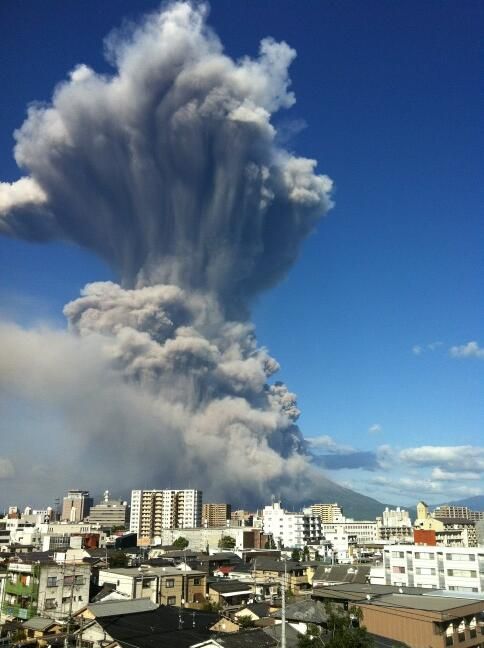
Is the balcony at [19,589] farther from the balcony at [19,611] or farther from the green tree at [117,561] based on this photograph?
the green tree at [117,561]

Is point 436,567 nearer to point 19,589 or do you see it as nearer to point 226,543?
point 19,589

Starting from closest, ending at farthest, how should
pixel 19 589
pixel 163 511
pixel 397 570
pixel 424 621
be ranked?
pixel 424 621, pixel 19 589, pixel 397 570, pixel 163 511

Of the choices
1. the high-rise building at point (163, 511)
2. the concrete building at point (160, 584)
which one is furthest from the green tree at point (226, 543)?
the concrete building at point (160, 584)

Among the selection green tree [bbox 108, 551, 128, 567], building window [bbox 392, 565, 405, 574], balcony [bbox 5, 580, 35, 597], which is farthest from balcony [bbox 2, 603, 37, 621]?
building window [bbox 392, 565, 405, 574]

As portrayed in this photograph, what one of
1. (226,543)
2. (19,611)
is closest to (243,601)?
(19,611)

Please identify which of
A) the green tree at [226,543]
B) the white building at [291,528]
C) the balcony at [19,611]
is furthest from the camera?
the white building at [291,528]

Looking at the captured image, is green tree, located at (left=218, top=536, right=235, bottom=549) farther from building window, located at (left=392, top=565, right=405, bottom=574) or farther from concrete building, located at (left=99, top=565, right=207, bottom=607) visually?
concrete building, located at (left=99, top=565, right=207, bottom=607)
